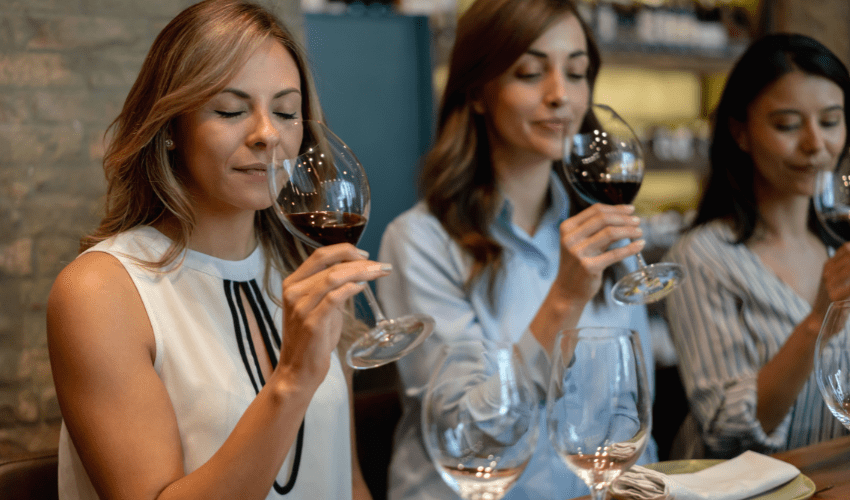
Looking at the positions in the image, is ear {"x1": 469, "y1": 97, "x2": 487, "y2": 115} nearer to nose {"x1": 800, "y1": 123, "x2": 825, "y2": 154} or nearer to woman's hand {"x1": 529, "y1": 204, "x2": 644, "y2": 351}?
woman's hand {"x1": 529, "y1": 204, "x2": 644, "y2": 351}

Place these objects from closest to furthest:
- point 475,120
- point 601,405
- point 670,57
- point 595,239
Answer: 1. point 601,405
2. point 595,239
3. point 475,120
4. point 670,57

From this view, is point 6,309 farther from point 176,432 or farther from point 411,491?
point 411,491

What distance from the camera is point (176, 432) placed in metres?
1.11

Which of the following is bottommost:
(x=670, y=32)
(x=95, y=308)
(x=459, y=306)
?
(x=459, y=306)

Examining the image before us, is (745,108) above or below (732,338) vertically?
above

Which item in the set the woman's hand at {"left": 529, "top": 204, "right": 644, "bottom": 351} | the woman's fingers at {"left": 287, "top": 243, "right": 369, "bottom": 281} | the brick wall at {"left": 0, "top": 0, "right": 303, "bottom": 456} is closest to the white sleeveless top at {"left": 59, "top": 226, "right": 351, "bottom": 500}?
the woman's fingers at {"left": 287, "top": 243, "right": 369, "bottom": 281}

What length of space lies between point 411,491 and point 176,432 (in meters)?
0.64

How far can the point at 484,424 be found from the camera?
0.72 meters

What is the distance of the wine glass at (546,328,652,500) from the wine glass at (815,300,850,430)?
30cm

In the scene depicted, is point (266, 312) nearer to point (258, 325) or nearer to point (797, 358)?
point (258, 325)

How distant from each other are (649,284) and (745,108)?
0.91 meters

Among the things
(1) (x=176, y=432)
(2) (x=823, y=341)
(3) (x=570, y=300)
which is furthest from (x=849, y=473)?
(1) (x=176, y=432)

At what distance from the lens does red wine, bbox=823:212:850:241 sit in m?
1.35

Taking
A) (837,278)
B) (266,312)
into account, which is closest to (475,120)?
(266,312)
